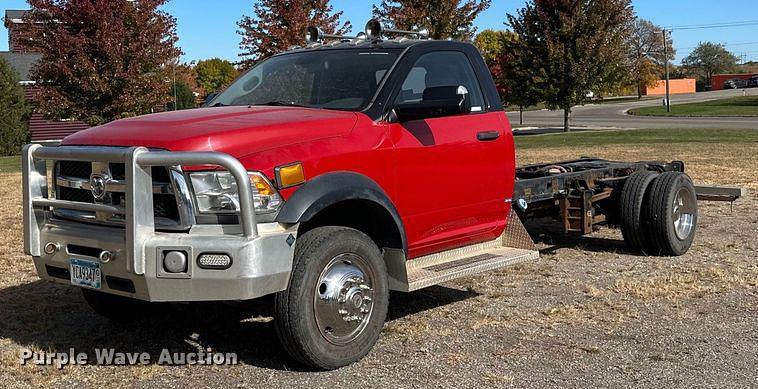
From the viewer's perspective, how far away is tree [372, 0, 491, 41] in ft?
81.5

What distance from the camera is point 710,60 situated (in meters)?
113

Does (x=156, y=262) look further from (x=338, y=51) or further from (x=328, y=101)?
(x=338, y=51)

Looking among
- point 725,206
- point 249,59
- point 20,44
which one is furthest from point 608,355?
point 20,44

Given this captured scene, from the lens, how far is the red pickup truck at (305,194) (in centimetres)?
407

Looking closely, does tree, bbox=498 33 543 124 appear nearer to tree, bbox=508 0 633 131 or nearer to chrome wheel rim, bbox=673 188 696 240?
tree, bbox=508 0 633 131

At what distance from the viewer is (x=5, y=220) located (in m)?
10.6

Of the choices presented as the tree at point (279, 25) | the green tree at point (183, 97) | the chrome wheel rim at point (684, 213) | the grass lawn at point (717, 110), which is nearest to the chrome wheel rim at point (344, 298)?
the chrome wheel rim at point (684, 213)

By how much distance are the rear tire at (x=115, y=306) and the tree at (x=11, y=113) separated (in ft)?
86.5

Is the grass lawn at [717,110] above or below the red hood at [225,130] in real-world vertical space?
above

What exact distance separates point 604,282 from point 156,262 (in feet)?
13.2

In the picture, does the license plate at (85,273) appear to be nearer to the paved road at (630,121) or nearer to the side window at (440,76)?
the side window at (440,76)

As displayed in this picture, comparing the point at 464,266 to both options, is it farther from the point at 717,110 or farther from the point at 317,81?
the point at 717,110

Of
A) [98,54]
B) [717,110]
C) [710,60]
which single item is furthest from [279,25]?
[710,60]

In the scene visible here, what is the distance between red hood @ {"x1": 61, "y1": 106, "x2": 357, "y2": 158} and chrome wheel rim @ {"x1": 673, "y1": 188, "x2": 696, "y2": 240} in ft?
14.3
